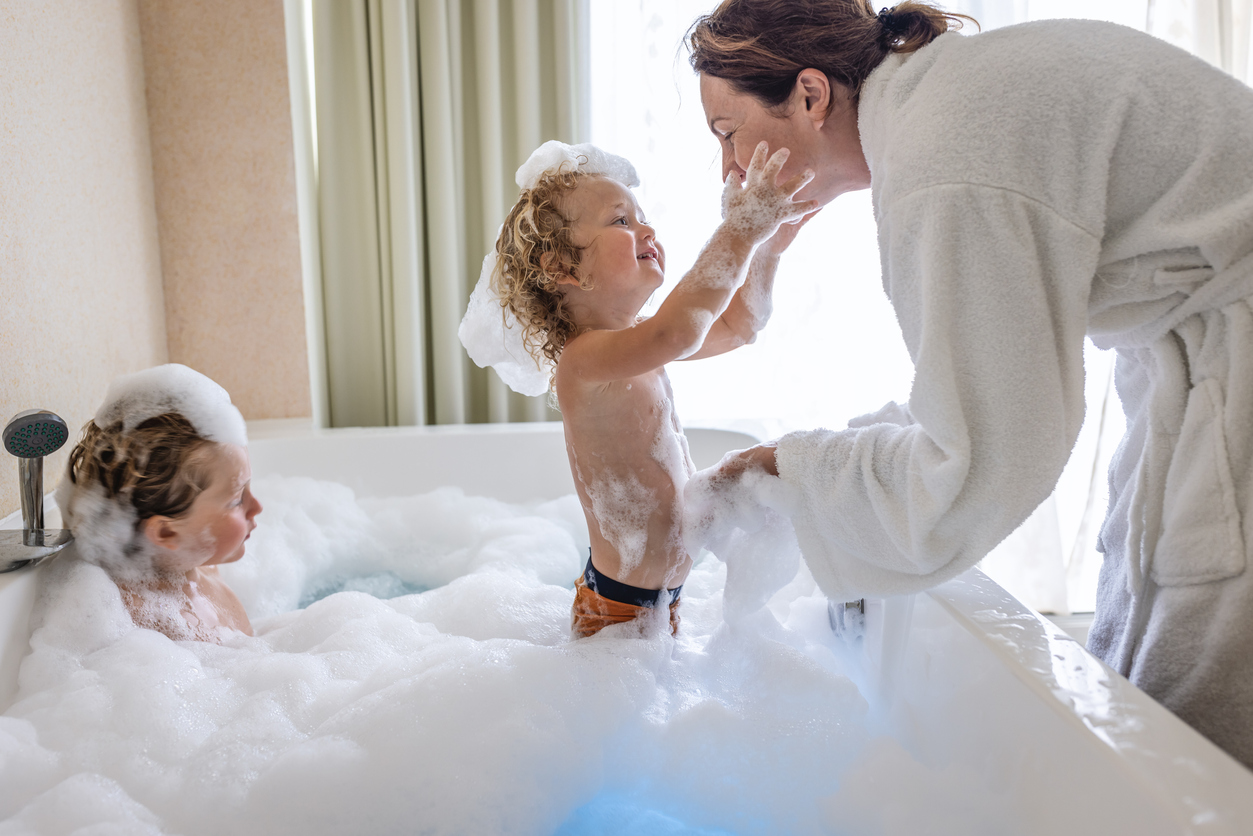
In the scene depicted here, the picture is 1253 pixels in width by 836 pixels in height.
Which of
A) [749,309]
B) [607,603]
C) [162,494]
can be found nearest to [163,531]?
[162,494]

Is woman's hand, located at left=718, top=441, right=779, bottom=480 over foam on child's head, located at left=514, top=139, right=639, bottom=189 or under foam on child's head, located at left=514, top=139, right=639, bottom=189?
under

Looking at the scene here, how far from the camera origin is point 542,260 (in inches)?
49.2

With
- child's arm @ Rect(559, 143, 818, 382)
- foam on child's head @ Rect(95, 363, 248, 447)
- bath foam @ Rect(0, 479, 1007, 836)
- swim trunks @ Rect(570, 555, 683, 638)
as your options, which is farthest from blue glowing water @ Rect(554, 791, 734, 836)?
foam on child's head @ Rect(95, 363, 248, 447)

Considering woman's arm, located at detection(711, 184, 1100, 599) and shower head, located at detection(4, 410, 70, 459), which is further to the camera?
shower head, located at detection(4, 410, 70, 459)

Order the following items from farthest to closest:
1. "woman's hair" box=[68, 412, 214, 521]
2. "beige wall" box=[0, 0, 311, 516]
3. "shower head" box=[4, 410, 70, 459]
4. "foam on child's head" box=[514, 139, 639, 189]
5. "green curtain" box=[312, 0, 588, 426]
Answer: "green curtain" box=[312, 0, 588, 426] < "beige wall" box=[0, 0, 311, 516] < "foam on child's head" box=[514, 139, 639, 189] < "woman's hair" box=[68, 412, 214, 521] < "shower head" box=[4, 410, 70, 459]

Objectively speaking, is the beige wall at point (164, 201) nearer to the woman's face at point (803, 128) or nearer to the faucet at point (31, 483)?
the faucet at point (31, 483)

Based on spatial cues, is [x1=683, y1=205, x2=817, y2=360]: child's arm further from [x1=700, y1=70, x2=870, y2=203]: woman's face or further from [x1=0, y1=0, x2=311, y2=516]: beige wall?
[x1=0, y1=0, x2=311, y2=516]: beige wall

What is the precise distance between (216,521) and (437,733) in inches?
19.9

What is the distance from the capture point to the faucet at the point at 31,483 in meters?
1.07

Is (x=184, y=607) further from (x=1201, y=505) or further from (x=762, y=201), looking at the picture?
(x=1201, y=505)

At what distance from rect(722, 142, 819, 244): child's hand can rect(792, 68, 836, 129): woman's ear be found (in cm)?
6

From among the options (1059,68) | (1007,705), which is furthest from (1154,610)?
(1059,68)

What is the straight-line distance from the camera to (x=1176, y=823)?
57 centimetres

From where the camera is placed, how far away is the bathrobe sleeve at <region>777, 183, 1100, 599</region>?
0.73 meters
